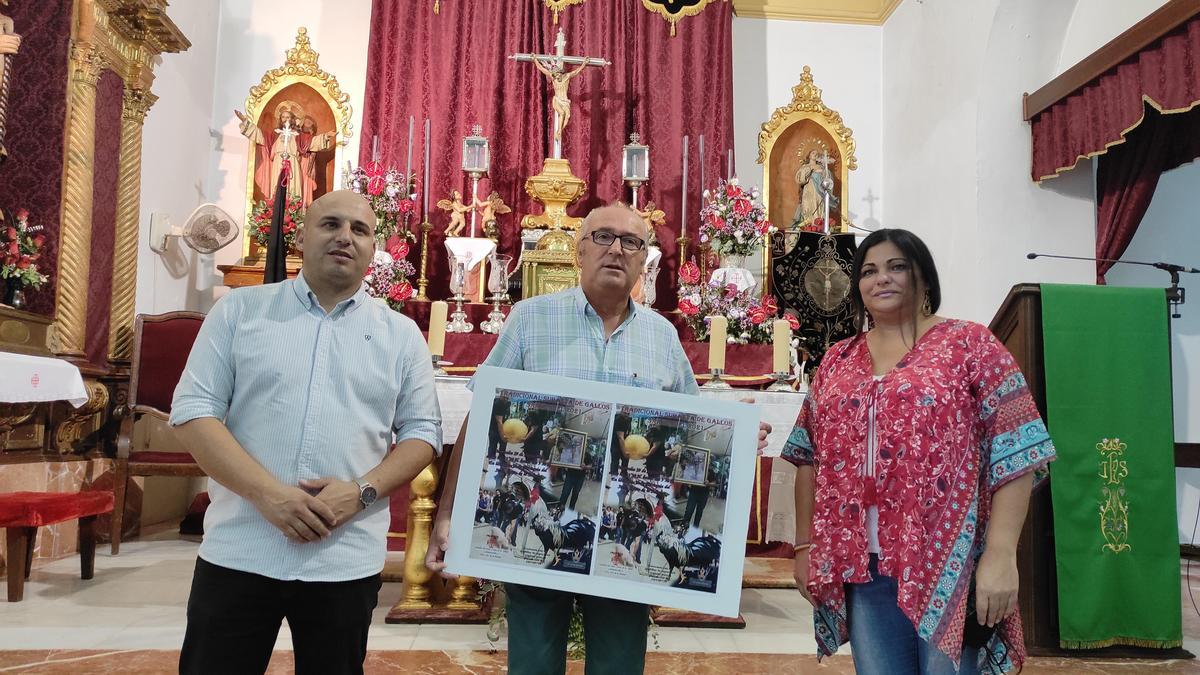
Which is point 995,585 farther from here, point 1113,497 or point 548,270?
point 548,270

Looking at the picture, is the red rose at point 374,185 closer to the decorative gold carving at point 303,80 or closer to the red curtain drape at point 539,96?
the red curtain drape at point 539,96

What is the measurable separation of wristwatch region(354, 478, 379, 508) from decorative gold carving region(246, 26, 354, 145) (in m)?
6.47

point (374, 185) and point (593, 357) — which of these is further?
point (374, 185)

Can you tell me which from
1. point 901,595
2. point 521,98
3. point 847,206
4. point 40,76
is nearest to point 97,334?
point 40,76

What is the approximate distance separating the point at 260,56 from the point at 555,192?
124 inches

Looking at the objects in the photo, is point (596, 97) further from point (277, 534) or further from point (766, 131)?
point (277, 534)

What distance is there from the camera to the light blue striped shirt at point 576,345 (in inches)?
73.7

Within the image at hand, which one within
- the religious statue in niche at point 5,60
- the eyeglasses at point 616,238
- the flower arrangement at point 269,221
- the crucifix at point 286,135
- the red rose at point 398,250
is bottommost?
the eyeglasses at point 616,238

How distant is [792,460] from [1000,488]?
442 mm

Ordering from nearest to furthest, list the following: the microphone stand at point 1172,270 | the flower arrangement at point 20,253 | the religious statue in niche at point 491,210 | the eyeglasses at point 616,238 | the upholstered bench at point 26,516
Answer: the eyeglasses at point 616,238, the upholstered bench at point 26,516, the microphone stand at point 1172,270, the flower arrangement at point 20,253, the religious statue in niche at point 491,210

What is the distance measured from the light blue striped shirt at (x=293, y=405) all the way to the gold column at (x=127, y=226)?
486 cm

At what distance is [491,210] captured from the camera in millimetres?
7070

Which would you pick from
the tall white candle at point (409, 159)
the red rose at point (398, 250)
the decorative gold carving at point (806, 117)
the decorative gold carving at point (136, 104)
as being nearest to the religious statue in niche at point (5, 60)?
the decorative gold carving at point (136, 104)

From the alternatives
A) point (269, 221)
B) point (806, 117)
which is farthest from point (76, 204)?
point (806, 117)
